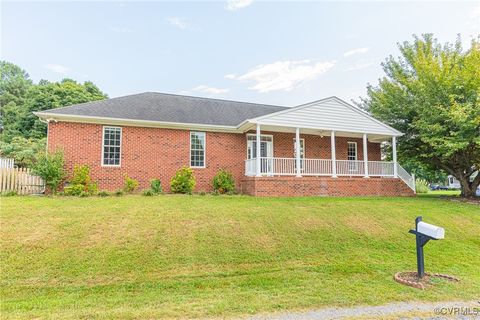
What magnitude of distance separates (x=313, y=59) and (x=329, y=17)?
519cm

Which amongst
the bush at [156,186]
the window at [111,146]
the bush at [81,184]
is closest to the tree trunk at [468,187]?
the bush at [156,186]

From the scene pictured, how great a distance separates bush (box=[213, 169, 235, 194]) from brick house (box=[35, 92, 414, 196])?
0.64 meters

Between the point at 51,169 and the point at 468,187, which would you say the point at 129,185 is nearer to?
the point at 51,169

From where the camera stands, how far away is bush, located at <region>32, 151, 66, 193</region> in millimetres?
10781

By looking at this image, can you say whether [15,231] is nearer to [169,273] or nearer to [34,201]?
[34,201]

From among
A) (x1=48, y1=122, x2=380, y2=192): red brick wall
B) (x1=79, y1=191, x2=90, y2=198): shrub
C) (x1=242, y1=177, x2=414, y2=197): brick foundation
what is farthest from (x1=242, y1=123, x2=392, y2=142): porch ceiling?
(x1=79, y1=191, x2=90, y2=198): shrub

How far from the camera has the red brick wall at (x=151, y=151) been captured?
12.1m

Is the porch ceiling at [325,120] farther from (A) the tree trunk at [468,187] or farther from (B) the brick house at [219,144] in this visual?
(A) the tree trunk at [468,187]

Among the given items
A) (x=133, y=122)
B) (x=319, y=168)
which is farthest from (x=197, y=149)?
(x=319, y=168)

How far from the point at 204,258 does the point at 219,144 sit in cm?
913

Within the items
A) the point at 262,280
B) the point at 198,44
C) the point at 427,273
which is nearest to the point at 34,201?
the point at 262,280

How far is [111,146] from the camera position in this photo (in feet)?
41.8

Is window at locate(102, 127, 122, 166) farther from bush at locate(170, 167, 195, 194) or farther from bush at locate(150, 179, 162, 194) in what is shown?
bush at locate(170, 167, 195, 194)

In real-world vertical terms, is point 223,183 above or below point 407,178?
below
